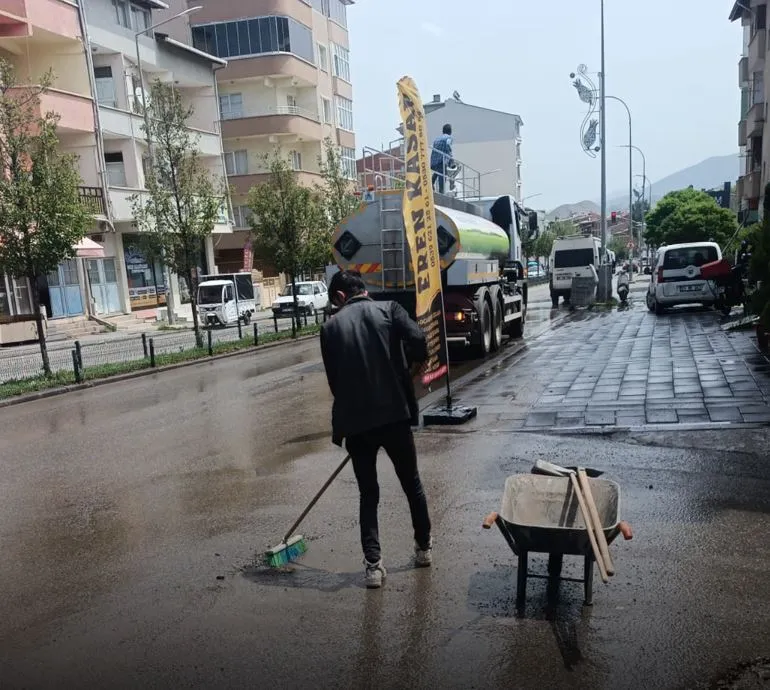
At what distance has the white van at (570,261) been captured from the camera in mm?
28005

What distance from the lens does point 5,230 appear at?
14.0 meters

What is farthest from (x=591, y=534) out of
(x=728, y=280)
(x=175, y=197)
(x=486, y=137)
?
(x=486, y=137)

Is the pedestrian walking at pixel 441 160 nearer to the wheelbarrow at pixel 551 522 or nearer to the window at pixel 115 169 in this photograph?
the wheelbarrow at pixel 551 522

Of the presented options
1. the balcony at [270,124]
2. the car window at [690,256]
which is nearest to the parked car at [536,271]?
the balcony at [270,124]

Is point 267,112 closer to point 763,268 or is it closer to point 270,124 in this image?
point 270,124

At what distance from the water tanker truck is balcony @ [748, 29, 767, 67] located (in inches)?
864

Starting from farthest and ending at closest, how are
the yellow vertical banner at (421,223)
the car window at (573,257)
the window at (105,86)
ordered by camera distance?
1. the window at (105,86)
2. the car window at (573,257)
3. the yellow vertical banner at (421,223)

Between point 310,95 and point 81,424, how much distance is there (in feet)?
129

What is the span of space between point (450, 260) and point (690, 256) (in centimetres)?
1014

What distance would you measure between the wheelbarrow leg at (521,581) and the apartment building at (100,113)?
27052 mm

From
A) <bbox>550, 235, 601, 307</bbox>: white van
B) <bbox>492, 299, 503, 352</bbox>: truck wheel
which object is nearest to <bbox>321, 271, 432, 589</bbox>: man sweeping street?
<bbox>492, 299, 503, 352</bbox>: truck wheel

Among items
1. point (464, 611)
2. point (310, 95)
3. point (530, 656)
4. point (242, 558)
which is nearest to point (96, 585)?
point (242, 558)

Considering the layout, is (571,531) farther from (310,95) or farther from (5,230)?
(310,95)

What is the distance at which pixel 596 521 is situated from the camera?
11.8 feet
